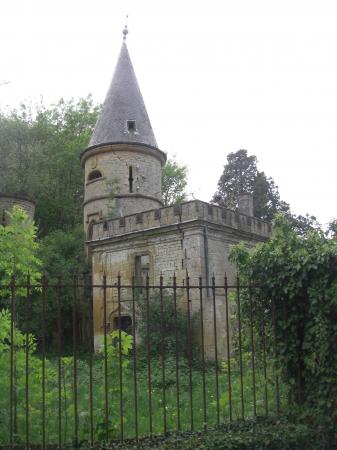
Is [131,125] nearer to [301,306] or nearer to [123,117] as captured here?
[123,117]

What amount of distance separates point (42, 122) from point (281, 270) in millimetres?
31567

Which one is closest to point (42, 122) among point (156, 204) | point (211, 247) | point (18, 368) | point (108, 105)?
point (108, 105)

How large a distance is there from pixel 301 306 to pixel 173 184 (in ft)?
106

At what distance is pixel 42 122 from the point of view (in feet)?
118

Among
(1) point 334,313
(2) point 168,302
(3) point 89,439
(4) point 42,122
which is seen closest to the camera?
(3) point 89,439

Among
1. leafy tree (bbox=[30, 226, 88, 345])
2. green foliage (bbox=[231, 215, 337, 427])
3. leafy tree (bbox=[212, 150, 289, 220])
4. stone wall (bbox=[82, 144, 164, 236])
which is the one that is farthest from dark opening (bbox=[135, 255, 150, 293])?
leafy tree (bbox=[212, 150, 289, 220])

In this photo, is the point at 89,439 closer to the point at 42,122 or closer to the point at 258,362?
the point at 258,362

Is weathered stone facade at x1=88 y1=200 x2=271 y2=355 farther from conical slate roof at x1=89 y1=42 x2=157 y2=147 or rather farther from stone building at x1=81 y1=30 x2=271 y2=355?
conical slate roof at x1=89 y1=42 x2=157 y2=147

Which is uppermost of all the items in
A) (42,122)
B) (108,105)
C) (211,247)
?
(42,122)

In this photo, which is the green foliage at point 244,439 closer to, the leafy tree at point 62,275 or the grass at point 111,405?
the grass at point 111,405

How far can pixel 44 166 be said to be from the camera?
32.5 m

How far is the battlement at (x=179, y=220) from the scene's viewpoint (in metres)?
20.5

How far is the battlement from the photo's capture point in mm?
20469

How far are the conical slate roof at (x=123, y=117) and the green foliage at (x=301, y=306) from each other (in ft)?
62.2
